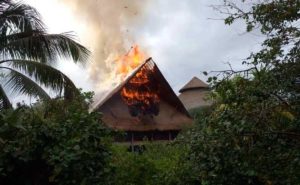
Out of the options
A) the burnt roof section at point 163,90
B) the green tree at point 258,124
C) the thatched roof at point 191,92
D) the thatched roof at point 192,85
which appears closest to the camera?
the green tree at point 258,124

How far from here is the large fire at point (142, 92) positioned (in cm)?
1856

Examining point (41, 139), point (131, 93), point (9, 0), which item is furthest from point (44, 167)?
point (131, 93)

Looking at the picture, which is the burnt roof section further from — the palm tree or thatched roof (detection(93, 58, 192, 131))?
the palm tree

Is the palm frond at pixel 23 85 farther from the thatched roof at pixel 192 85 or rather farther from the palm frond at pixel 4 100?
the thatched roof at pixel 192 85

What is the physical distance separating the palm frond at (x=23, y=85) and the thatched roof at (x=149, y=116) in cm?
464

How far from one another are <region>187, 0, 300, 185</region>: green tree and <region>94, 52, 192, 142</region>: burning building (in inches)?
479

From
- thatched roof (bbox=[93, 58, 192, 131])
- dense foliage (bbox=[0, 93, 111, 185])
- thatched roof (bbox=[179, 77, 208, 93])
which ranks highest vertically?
thatched roof (bbox=[179, 77, 208, 93])

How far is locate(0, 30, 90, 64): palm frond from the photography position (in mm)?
13008

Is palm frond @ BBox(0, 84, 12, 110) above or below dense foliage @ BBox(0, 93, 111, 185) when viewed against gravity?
above

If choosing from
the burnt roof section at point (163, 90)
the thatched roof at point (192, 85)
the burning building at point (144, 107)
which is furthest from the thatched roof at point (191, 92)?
the burning building at point (144, 107)

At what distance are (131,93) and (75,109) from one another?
1241 cm

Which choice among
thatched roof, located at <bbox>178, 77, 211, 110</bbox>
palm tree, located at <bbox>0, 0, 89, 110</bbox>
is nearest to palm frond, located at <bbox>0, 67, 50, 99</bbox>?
palm tree, located at <bbox>0, 0, 89, 110</bbox>

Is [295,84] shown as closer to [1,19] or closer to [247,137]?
[247,137]

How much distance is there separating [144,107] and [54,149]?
1345 cm
